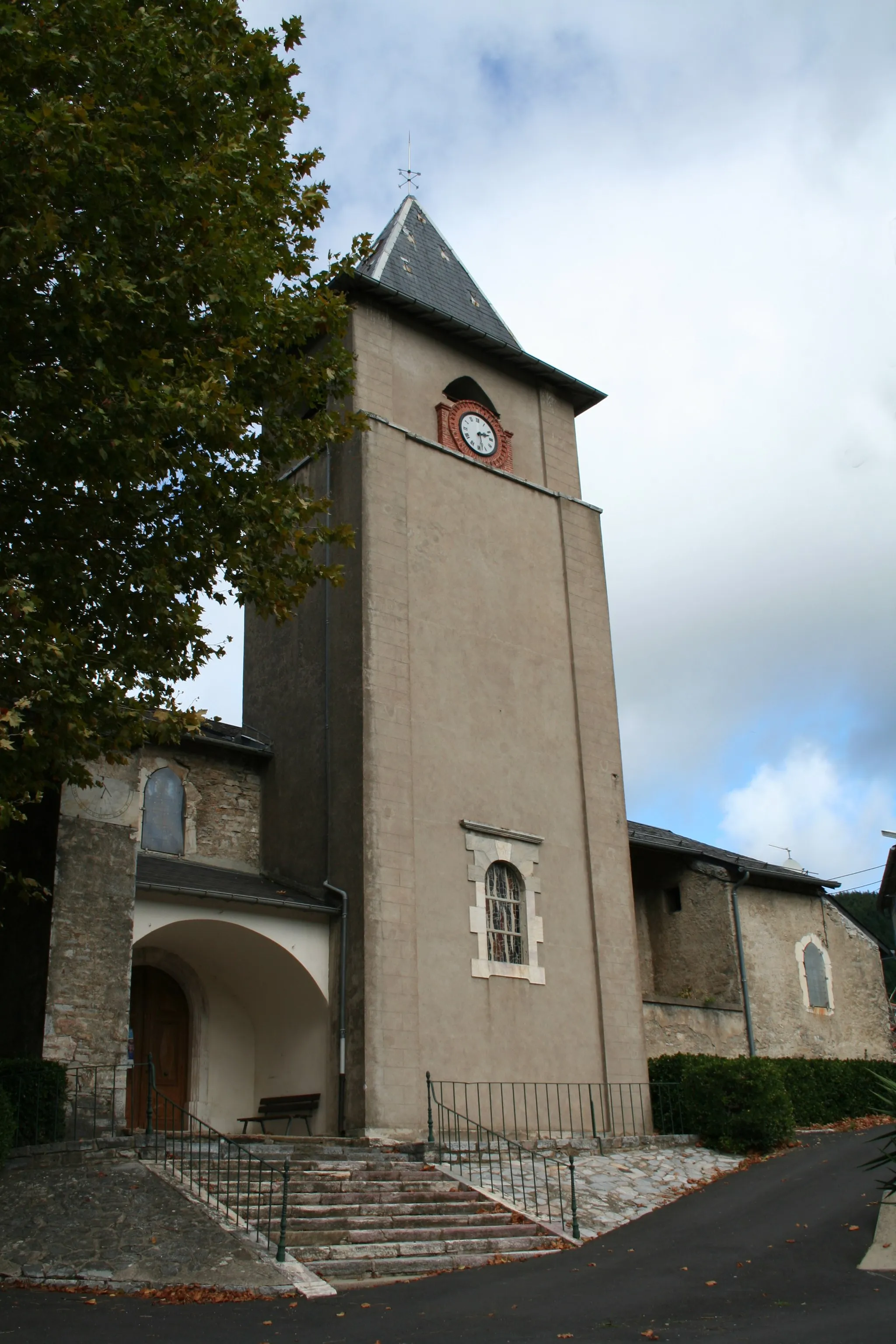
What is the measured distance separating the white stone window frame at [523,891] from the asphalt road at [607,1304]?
16.4 feet

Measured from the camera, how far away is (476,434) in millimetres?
20484

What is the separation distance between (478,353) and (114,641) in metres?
12.2

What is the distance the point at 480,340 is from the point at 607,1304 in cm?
1561

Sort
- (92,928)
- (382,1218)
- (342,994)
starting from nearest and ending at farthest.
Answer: (382,1218) → (92,928) → (342,994)

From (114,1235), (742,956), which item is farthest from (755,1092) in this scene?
(114,1235)

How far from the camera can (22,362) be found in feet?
31.5

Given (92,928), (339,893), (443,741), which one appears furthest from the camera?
(443,741)

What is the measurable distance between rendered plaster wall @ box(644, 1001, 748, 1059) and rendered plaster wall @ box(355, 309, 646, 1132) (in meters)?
1.57

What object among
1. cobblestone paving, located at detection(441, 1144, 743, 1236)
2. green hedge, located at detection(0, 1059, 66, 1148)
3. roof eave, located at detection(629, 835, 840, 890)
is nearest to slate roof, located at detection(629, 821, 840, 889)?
roof eave, located at detection(629, 835, 840, 890)

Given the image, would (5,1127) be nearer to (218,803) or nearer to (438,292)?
(218,803)

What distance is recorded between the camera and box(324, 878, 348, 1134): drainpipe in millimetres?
15289

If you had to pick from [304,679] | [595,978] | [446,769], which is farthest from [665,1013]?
[304,679]

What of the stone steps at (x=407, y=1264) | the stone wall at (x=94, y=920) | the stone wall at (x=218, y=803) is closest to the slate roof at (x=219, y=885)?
the stone wall at (x=218, y=803)

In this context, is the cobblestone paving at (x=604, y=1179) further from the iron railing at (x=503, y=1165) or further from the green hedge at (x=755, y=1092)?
the green hedge at (x=755, y=1092)
